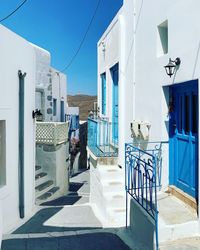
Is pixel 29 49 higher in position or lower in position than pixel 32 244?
higher

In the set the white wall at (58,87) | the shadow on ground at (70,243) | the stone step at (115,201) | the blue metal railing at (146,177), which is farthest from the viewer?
the white wall at (58,87)

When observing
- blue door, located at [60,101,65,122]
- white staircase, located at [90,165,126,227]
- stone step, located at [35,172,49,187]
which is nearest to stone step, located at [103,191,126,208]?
white staircase, located at [90,165,126,227]

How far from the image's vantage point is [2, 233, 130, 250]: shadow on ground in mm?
6102

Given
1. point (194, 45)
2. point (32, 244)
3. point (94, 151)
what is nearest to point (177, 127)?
point (194, 45)

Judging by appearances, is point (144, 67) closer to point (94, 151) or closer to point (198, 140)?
point (198, 140)

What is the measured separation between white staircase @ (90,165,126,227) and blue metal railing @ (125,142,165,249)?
1565mm

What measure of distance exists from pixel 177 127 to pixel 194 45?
5.97 feet

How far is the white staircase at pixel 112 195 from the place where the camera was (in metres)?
8.24

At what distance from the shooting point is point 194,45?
539 cm

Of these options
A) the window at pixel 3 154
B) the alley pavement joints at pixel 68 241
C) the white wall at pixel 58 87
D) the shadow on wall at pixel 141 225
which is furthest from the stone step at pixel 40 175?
the white wall at pixel 58 87

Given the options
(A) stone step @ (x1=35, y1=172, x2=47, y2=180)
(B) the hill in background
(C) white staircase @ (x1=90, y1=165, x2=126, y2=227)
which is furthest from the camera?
(B) the hill in background

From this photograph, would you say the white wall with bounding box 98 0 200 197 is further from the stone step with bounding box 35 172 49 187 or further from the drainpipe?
the stone step with bounding box 35 172 49 187

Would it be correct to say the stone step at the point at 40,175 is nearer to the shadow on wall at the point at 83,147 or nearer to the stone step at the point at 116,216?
the stone step at the point at 116,216

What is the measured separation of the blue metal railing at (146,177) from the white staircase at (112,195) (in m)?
→ 1.57
